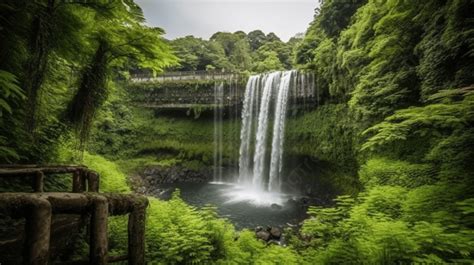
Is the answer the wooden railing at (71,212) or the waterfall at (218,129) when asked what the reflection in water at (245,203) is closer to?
the waterfall at (218,129)

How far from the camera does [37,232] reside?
68.0 inches

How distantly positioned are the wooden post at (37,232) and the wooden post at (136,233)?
2.97ft

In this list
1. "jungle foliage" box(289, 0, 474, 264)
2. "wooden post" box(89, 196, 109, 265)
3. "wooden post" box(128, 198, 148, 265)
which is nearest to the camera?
"wooden post" box(89, 196, 109, 265)

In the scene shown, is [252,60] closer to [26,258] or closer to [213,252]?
[213,252]

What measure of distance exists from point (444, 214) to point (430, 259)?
1613 millimetres

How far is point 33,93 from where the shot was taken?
4.64 m

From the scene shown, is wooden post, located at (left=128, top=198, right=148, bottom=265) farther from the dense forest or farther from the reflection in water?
the reflection in water

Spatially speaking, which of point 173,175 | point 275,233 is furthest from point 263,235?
point 173,175

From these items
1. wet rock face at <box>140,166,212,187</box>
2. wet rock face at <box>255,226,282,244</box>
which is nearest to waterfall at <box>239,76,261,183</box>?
wet rock face at <box>140,166,212,187</box>

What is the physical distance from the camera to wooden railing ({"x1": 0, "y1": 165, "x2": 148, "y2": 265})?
1.71 m

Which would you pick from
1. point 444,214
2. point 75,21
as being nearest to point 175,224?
point 75,21

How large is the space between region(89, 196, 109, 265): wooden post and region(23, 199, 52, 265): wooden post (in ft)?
1.22

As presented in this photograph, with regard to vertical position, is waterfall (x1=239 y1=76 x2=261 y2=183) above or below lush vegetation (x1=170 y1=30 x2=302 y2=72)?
below

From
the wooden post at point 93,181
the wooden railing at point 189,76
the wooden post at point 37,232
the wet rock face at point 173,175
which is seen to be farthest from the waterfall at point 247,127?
the wooden post at point 37,232
